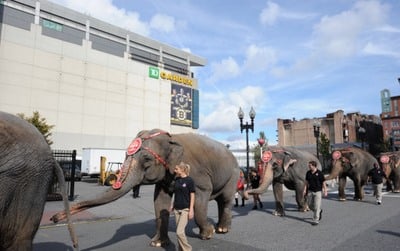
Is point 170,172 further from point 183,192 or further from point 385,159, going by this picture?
point 385,159

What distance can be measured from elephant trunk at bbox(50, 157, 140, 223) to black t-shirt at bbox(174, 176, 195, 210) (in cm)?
75

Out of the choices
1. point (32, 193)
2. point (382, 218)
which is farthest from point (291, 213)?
point (32, 193)

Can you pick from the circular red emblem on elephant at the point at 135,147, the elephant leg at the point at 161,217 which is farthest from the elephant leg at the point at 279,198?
the circular red emblem on elephant at the point at 135,147

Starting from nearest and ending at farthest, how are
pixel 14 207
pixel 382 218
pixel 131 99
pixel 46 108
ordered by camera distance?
pixel 14 207 < pixel 382 218 < pixel 46 108 < pixel 131 99

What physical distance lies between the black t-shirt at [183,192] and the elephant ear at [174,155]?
516 millimetres

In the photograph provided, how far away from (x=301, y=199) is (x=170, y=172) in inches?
252

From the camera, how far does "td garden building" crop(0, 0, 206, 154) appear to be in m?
44.8

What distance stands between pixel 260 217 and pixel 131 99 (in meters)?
→ 49.8

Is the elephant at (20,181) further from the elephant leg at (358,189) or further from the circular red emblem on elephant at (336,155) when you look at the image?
the elephant leg at (358,189)

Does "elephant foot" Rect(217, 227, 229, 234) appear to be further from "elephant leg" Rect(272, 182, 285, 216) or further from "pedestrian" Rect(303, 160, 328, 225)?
"elephant leg" Rect(272, 182, 285, 216)

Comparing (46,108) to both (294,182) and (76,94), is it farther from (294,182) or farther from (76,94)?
Result: (294,182)

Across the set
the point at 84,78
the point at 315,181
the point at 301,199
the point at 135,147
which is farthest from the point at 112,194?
the point at 84,78

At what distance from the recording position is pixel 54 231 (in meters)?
8.58

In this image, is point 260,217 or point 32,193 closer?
point 32,193
